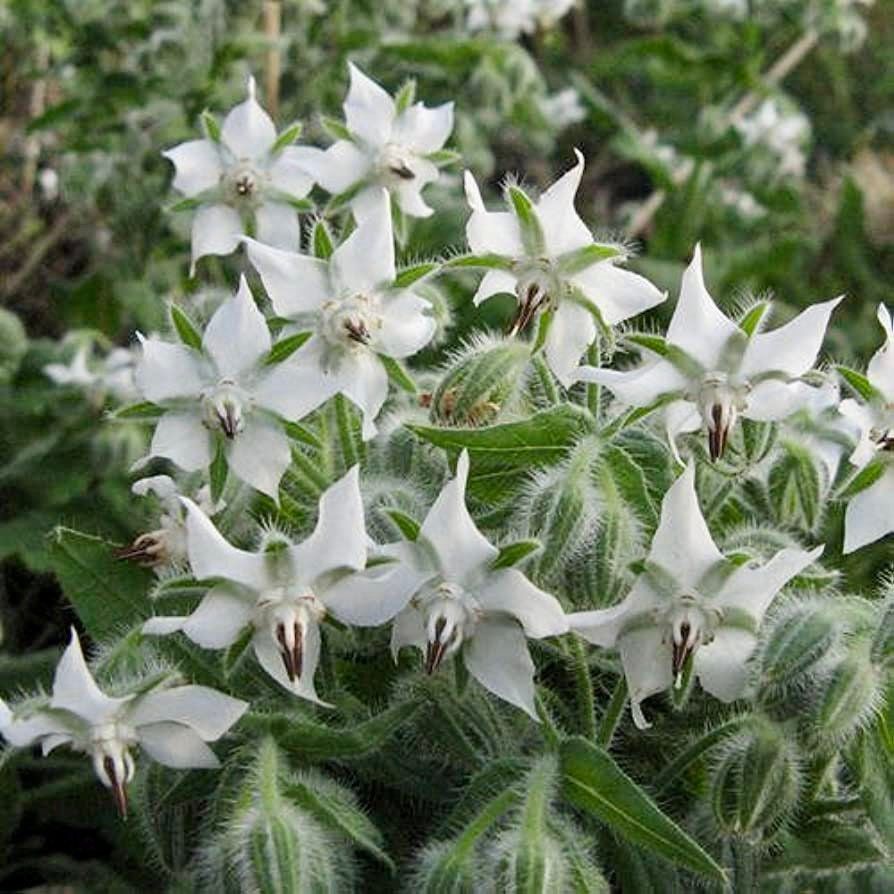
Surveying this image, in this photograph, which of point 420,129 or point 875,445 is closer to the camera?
point 875,445

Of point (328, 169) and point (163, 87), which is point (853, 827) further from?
point (163, 87)

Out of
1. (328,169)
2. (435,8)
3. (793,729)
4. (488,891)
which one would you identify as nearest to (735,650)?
(793,729)

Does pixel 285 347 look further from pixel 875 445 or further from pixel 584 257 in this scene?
pixel 875 445

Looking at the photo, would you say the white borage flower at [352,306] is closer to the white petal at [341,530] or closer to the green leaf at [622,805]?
the white petal at [341,530]

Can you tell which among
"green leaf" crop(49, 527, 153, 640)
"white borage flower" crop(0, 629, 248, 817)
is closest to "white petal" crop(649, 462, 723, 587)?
"white borage flower" crop(0, 629, 248, 817)

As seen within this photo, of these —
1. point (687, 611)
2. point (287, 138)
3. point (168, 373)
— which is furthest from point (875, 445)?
point (287, 138)

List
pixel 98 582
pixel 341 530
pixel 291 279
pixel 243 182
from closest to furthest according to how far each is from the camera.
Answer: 1. pixel 341 530
2. pixel 291 279
3. pixel 98 582
4. pixel 243 182
